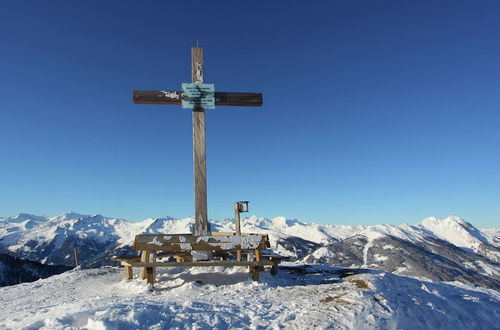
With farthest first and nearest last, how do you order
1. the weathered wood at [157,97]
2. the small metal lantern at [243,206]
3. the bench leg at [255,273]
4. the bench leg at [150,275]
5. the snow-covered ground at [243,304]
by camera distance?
the small metal lantern at [243,206] < the weathered wood at [157,97] < the bench leg at [255,273] < the bench leg at [150,275] < the snow-covered ground at [243,304]

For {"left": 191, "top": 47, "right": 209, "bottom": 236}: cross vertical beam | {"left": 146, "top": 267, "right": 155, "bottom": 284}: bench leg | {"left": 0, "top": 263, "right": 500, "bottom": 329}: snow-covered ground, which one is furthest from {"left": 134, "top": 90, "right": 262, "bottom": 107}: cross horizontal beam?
{"left": 0, "top": 263, "right": 500, "bottom": 329}: snow-covered ground

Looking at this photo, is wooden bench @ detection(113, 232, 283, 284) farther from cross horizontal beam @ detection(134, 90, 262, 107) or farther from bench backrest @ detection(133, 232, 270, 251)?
cross horizontal beam @ detection(134, 90, 262, 107)

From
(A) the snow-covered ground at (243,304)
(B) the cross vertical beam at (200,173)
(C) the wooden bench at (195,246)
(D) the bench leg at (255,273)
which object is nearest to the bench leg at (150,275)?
(C) the wooden bench at (195,246)

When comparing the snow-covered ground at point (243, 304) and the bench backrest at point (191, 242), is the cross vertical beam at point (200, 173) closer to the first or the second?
the bench backrest at point (191, 242)

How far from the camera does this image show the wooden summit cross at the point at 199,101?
1216 cm

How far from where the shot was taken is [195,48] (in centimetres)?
1335

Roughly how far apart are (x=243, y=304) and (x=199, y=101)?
24.7 ft

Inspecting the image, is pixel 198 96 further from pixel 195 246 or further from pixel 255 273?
pixel 255 273

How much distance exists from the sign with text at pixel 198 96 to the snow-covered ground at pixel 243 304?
6.28m

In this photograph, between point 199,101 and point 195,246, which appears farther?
point 199,101

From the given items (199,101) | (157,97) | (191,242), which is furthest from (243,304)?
(157,97)

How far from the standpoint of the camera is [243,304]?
8.84m

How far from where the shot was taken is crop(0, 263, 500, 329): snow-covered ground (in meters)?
7.21

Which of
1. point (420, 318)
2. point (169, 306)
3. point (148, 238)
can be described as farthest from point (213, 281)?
point (420, 318)
